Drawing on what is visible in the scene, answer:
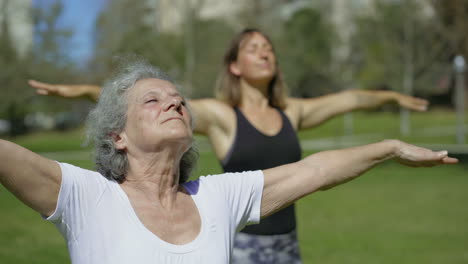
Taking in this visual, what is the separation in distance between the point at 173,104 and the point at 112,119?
0.91 feet

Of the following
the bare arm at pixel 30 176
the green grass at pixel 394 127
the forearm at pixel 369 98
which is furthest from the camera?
the green grass at pixel 394 127

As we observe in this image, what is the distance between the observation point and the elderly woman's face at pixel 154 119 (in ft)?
7.40

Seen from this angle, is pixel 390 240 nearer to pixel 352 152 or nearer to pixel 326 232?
pixel 326 232

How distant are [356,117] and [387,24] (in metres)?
14.0

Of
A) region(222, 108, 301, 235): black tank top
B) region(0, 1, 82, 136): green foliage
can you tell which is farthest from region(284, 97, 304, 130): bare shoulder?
region(0, 1, 82, 136): green foliage

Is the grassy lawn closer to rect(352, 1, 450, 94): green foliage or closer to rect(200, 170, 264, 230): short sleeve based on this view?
rect(200, 170, 264, 230): short sleeve

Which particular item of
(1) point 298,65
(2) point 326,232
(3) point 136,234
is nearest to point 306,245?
(2) point 326,232

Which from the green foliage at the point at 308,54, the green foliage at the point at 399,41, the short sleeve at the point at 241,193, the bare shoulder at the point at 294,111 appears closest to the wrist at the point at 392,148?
the short sleeve at the point at 241,193

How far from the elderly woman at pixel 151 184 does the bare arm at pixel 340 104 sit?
6.09 ft

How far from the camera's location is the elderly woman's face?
7.40 ft

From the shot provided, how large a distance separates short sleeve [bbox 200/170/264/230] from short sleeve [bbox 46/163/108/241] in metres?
0.55

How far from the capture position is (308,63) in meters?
38.2

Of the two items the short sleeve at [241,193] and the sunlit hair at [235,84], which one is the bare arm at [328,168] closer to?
the short sleeve at [241,193]

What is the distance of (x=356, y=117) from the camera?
44969 mm
